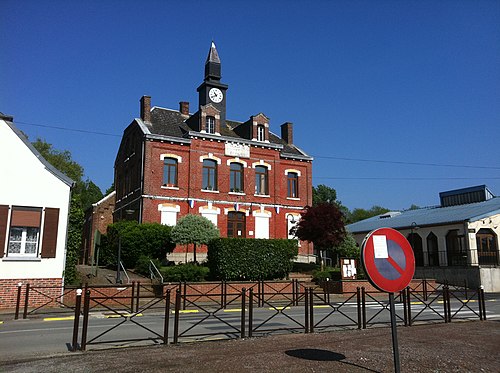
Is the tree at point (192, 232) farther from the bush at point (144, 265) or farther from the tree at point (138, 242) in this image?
the bush at point (144, 265)

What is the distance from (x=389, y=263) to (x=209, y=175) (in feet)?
84.9

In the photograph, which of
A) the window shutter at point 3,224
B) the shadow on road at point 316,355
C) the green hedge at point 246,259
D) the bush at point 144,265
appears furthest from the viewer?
the bush at point 144,265

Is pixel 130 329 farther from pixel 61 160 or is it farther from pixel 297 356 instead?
pixel 61 160

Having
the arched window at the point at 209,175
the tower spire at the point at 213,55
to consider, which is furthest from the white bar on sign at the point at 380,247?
the tower spire at the point at 213,55

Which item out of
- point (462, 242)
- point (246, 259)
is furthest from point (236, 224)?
point (462, 242)

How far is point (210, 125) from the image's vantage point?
31.2 metres

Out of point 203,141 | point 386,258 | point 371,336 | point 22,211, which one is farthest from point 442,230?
point 386,258

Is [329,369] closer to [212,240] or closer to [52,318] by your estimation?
[52,318]

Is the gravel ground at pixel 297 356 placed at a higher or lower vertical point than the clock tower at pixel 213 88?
lower

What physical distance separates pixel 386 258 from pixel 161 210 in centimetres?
2442

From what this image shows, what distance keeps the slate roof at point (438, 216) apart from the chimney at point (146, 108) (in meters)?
A: 21.7

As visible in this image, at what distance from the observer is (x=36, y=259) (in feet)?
56.9

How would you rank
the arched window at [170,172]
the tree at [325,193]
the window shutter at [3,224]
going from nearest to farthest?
1. the window shutter at [3,224]
2. the arched window at [170,172]
3. the tree at [325,193]

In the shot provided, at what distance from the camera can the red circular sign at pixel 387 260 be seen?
526 centimetres
